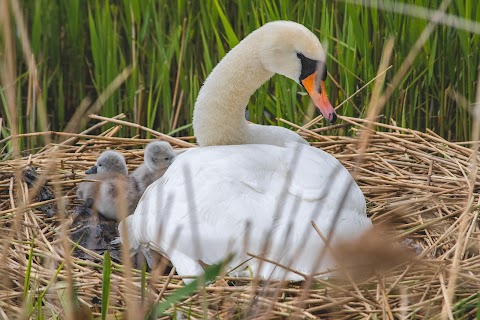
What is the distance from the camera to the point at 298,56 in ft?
12.0

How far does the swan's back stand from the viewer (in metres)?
2.82

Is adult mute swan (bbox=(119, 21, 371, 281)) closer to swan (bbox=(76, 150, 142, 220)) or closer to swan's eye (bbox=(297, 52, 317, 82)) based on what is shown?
swan's eye (bbox=(297, 52, 317, 82))

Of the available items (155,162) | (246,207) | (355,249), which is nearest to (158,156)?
(155,162)

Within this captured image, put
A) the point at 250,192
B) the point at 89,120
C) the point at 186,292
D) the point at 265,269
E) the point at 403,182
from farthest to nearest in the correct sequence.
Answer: the point at 89,120 → the point at 403,182 → the point at 250,192 → the point at 265,269 → the point at 186,292

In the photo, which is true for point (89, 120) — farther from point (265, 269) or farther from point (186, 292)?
point (186, 292)

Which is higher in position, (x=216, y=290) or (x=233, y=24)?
(x=233, y=24)

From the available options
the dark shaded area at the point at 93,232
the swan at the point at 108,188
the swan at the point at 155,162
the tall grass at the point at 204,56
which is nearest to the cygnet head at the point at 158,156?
the swan at the point at 155,162

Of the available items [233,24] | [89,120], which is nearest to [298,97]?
[233,24]

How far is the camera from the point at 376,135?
14.3ft

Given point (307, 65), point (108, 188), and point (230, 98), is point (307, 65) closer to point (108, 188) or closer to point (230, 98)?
point (230, 98)

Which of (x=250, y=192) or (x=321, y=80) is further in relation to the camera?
(x=321, y=80)

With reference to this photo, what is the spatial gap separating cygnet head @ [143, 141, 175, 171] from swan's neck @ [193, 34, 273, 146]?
0.19 m

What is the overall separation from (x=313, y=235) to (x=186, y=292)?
1.00m

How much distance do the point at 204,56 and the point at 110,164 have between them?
1425mm
